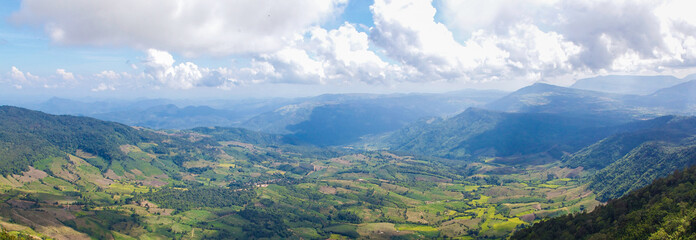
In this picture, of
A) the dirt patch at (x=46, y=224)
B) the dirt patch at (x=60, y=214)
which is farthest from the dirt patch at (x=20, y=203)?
the dirt patch at (x=46, y=224)

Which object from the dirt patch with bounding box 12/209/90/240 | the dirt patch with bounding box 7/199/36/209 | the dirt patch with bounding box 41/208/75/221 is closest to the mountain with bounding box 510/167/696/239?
the dirt patch with bounding box 12/209/90/240

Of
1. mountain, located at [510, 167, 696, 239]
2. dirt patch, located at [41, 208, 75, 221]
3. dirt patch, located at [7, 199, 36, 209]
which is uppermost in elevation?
mountain, located at [510, 167, 696, 239]

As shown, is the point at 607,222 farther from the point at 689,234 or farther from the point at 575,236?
the point at 689,234

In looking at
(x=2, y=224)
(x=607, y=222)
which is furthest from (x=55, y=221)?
(x=607, y=222)

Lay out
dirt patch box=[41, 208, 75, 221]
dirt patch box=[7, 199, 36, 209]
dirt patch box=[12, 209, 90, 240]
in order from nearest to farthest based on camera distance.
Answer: dirt patch box=[12, 209, 90, 240], dirt patch box=[41, 208, 75, 221], dirt patch box=[7, 199, 36, 209]

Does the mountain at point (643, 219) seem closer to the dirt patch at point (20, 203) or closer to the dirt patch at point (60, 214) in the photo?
the dirt patch at point (60, 214)

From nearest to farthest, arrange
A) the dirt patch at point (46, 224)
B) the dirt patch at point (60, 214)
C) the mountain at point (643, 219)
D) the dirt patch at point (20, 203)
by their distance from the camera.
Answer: the mountain at point (643, 219)
the dirt patch at point (46, 224)
the dirt patch at point (60, 214)
the dirt patch at point (20, 203)

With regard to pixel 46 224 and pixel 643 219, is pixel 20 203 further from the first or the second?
pixel 643 219

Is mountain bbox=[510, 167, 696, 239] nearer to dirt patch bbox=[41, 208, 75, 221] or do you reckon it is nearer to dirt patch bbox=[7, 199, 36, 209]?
dirt patch bbox=[41, 208, 75, 221]
